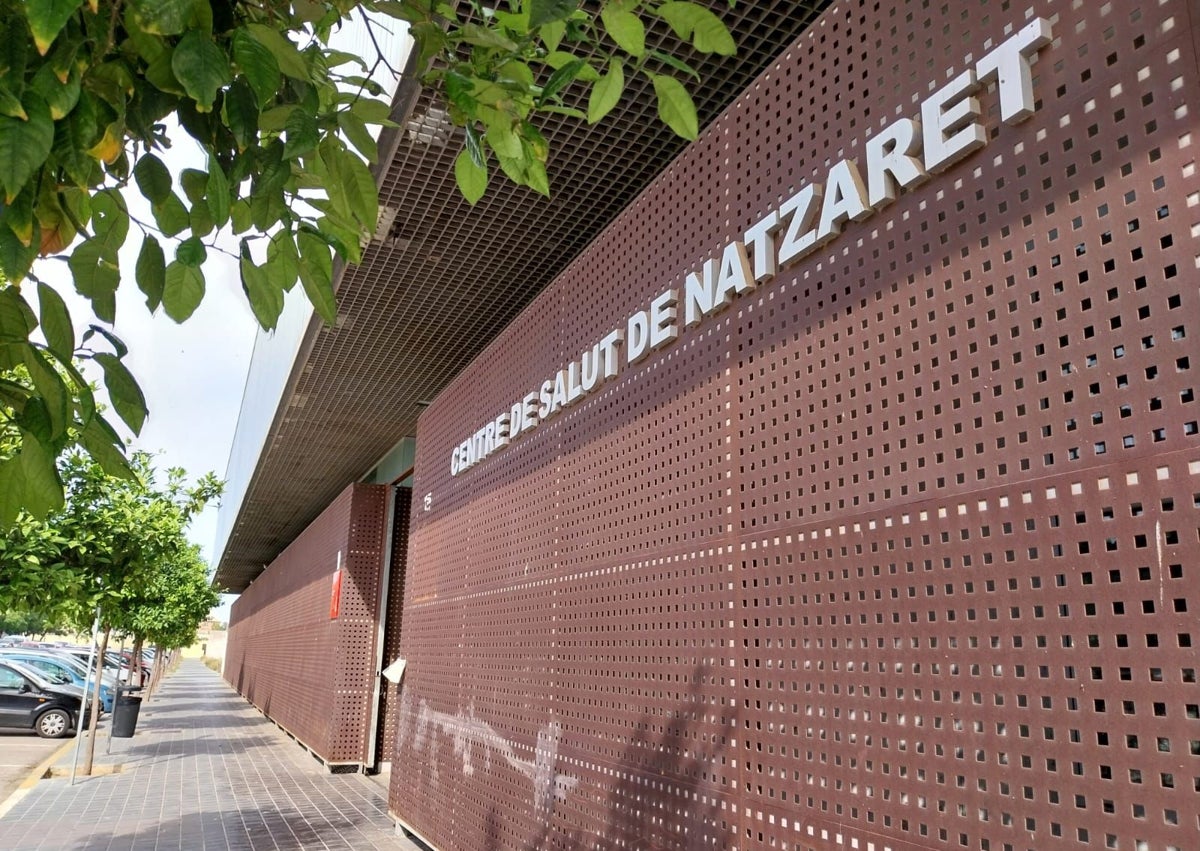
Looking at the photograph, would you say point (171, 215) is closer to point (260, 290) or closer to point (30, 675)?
point (260, 290)

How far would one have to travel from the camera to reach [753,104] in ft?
15.5

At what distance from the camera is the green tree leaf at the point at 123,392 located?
1.67m

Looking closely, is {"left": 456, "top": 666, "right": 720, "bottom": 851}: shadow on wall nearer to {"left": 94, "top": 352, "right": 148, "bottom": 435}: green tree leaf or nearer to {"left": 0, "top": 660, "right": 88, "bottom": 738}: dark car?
{"left": 94, "top": 352, "right": 148, "bottom": 435}: green tree leaf

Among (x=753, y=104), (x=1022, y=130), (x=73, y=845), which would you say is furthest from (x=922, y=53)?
(x=73, y=845)

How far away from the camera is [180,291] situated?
5.82 ft

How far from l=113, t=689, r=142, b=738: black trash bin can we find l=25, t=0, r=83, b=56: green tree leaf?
22456 mm

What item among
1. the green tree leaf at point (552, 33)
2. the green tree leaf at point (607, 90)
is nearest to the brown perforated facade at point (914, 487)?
the green tree leaf at point (607, 90)

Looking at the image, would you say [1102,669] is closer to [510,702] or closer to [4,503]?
[4,503]

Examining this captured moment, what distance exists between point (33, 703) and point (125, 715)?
6.54 ft

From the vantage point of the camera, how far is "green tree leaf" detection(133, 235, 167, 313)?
1698 millimetres

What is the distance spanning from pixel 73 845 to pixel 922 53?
11.0 meters

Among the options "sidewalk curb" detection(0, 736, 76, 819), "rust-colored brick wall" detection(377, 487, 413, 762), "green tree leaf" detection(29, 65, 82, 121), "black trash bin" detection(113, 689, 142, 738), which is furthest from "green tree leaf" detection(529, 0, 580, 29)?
"black trash bin" detection(113, 689, 142, 738)

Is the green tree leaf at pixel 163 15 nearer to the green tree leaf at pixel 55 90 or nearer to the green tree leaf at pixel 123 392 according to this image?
the green tree leaf at pixel 55 90

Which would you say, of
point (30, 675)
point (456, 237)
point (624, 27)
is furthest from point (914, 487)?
point (30, 675)
